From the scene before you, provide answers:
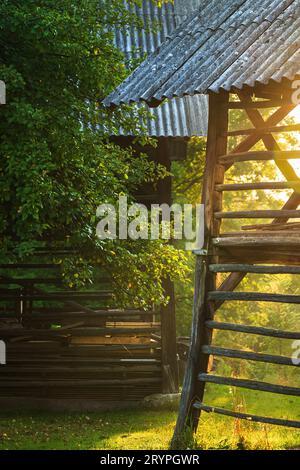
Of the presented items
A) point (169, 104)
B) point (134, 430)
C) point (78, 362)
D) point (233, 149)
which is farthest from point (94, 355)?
point (233, 149)

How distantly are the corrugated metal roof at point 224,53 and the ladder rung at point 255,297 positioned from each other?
7.35 feet

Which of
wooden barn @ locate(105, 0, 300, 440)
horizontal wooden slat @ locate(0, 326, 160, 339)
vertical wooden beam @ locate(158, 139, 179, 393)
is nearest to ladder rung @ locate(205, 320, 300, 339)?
wooden barn @ locate(105, 0, 300, 440)

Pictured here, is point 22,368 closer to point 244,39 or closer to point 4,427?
point 4,427

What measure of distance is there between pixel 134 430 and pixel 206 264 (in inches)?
147

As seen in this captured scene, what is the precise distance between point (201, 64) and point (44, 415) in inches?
275

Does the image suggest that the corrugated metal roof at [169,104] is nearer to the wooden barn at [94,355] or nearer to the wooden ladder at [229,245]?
the wooden barn at [94,355]

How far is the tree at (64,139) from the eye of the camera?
10.0 m

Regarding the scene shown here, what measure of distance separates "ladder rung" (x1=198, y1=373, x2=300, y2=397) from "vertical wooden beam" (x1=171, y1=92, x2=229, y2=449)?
0.18 metres

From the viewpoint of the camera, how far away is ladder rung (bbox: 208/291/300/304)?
9.56m

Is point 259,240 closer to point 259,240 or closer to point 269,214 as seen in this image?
point 259,240

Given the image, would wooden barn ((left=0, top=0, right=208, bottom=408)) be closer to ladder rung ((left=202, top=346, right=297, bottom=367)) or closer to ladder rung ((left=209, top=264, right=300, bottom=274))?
ladder rung ((left=202, top=346, right=297, bottom=367))

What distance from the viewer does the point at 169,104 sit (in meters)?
15.5

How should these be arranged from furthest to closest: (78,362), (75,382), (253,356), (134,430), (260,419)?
(78,362)
(75,382)
(134,430)
(253,356)
(260,419)
